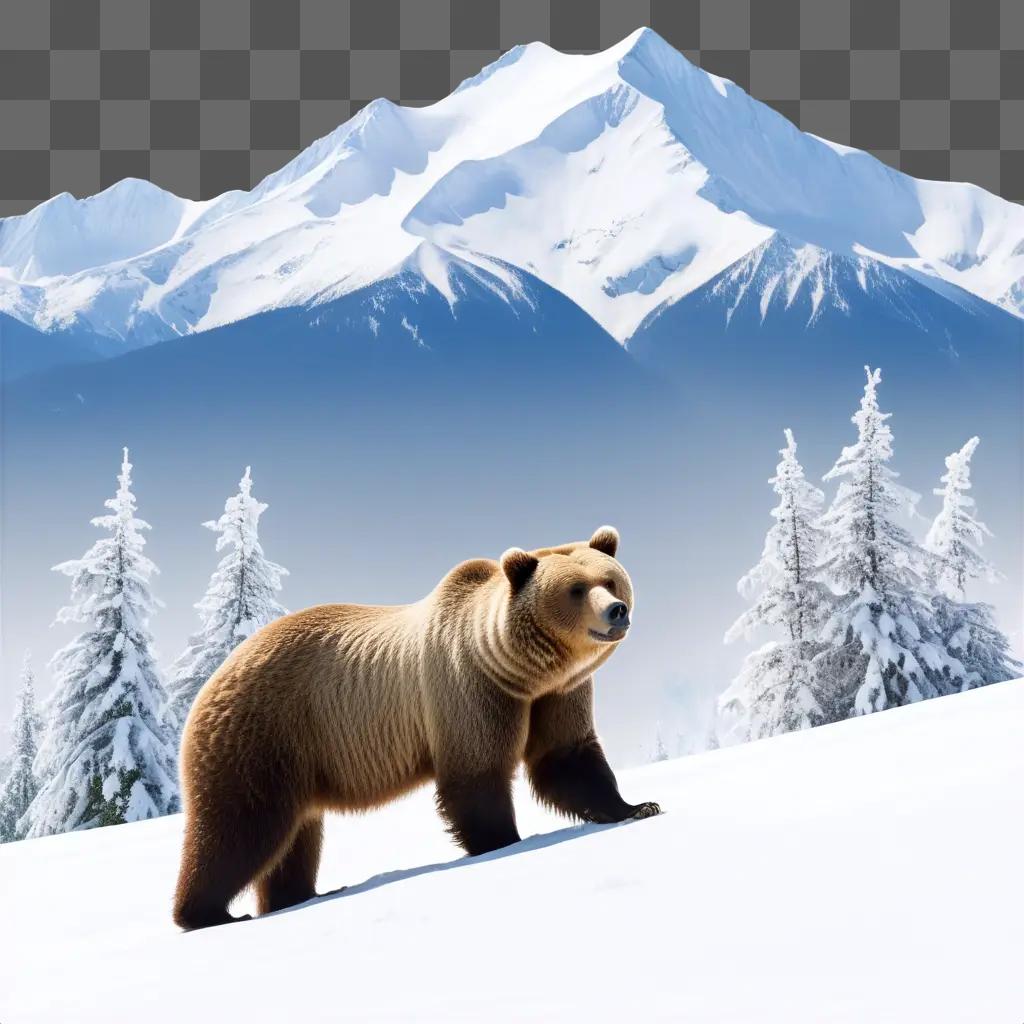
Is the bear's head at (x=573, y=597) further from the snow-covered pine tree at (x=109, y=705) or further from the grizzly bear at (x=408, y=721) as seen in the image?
the snow-covered pine tree at (x=109, y=705)

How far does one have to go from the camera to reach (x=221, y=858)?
6.72 meters

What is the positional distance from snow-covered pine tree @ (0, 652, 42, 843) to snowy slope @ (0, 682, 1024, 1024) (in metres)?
23.2

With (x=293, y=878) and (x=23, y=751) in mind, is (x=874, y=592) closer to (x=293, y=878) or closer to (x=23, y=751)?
(x=293, y=878)

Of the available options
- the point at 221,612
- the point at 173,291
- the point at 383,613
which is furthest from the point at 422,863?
the point at 173,291

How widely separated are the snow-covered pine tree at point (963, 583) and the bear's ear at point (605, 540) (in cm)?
1814

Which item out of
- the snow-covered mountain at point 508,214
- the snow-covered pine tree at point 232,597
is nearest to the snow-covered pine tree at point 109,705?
the snow-covered pine tree at point 232,597

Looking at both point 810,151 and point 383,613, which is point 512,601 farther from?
point 810,151

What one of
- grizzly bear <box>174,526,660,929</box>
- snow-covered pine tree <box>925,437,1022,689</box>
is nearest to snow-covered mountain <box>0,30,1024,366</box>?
snow-covered pine tree <box>925,437,1022,689</box>

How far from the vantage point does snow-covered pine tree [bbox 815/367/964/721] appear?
878 inches

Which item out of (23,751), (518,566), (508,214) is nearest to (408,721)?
(518,566)

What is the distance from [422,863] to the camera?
695cm

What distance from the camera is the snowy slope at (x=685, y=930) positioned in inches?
140

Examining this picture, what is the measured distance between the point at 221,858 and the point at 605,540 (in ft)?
8.79

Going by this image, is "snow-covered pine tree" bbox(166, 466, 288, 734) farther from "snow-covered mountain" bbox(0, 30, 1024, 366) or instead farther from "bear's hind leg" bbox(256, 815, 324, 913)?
"snow-covered mountain" bbox(0, 30, 1024, 366)
